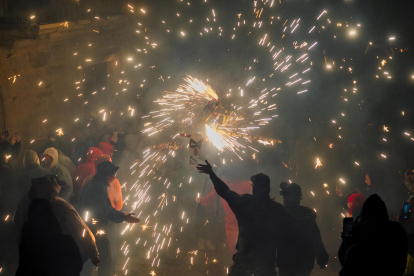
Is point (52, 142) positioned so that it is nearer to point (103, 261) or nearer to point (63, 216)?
point (103, 261)

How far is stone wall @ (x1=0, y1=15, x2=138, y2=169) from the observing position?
7.57m

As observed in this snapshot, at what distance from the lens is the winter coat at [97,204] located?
4926mm

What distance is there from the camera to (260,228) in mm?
4082

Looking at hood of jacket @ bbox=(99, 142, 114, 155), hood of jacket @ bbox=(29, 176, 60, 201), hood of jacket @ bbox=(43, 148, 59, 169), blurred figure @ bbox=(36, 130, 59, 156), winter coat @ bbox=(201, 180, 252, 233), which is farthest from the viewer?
hood of jacket @ bbox=(99, 142, 114, 155)

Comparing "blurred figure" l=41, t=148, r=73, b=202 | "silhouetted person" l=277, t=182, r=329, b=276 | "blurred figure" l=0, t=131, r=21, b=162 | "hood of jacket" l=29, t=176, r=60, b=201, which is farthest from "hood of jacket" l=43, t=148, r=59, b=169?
"silhouetted person" l=277, t=182, r=329, b=276

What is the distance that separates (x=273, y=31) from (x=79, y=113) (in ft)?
25.9

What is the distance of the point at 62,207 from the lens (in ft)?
12.5

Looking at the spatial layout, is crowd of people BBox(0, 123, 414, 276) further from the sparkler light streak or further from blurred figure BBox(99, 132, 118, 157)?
the sparkler light streak

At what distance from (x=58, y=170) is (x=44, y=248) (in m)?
3.32

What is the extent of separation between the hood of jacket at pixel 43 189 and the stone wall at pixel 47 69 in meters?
4.91

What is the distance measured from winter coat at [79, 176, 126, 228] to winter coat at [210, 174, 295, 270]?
196 centimetres

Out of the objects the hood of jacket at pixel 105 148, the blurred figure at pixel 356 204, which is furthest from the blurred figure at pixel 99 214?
the blurred figure at pixel 356 204

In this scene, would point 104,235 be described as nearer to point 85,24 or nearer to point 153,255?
point 153,255

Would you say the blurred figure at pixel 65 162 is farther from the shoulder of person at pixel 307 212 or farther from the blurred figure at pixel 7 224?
the shoulder of person at pixel 307 212
